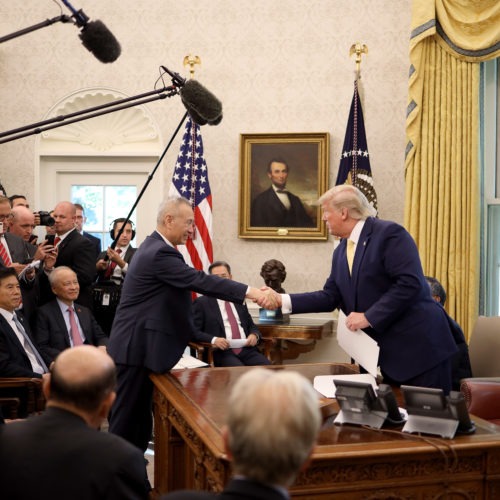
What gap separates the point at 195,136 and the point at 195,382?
13.0ft

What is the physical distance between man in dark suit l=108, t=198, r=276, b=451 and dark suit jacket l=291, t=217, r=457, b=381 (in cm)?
82

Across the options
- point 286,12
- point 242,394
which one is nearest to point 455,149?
point 286,12

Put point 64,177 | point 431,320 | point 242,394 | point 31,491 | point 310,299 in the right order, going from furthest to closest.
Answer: point 64,177, point 310,299, point 431,320, point 31,491, point 242,394

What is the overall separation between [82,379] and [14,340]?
9.73ft

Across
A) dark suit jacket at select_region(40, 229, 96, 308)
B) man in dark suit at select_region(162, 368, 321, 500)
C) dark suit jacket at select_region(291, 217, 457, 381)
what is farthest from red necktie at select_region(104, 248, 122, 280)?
man in dark suit at select_region(162, 368, 321, 500)

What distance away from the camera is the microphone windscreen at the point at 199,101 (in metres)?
3.03

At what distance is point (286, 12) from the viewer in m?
7.25

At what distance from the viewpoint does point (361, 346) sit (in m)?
3.29

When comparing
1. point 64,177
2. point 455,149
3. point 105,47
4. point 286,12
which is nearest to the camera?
point 105,47

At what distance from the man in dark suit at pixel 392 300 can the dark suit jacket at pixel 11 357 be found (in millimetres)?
2155

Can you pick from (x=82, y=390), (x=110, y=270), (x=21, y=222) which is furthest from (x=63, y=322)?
(x=82, y=390)

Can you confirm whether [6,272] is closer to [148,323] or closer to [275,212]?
[148,323]

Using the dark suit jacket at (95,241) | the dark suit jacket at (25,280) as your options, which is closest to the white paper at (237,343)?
the dark suit jacket at (95,241)

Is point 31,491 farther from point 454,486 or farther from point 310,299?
point 310,299
